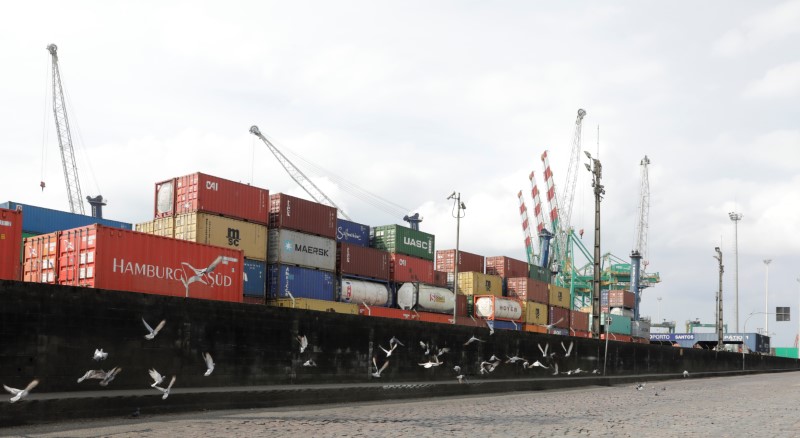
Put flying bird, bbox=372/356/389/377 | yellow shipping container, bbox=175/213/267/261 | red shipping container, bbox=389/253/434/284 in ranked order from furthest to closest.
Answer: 1. red shipping container, bbox=389/253/434/284
2. yellow shipping container, bbox=175/213/267/261
3. flying bird, bbox=372/356/389/377

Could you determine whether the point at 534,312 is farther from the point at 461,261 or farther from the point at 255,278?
the point at 255,278

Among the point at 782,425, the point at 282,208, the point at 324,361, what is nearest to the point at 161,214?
the point at 282,208

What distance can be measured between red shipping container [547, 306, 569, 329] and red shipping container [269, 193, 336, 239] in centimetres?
2484

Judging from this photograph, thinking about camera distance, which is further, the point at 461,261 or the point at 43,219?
the point at 461,261

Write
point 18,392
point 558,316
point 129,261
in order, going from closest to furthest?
point 18,392 < point 129,261 < point 558,316

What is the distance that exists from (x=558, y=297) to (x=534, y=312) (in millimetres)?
5995

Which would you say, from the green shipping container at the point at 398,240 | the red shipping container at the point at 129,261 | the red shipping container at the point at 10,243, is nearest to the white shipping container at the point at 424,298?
the green shipping container at the point at 398,240

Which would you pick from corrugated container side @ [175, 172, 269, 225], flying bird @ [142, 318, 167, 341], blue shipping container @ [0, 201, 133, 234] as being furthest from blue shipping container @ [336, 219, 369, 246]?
flying bird @ [142, 318, 167, 341]

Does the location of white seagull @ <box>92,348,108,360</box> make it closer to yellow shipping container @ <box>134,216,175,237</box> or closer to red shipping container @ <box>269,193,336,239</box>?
yellow shipping container @ <box>134,216,175,237</box>

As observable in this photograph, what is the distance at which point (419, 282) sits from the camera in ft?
132

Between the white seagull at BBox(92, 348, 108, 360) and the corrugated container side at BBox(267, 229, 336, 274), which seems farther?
the corrugated container side at BBox(267, 229, 336, 274)

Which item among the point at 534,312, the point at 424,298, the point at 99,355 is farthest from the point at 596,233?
the point at 99,355

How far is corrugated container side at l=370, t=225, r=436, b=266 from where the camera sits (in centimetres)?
4050

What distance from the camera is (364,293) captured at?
3572cm
